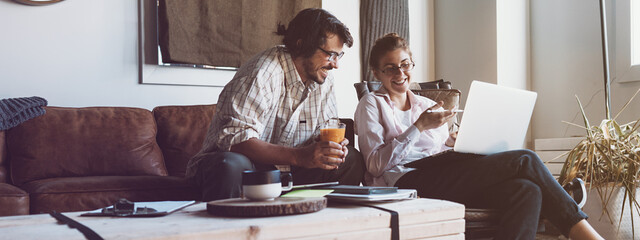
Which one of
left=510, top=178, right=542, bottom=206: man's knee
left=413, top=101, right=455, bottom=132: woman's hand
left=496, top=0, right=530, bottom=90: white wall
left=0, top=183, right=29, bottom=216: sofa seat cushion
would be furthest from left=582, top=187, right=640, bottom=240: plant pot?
left=0, top=183, right=29, bottom=216: sofa seat cushion

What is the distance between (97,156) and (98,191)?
45 centimetres

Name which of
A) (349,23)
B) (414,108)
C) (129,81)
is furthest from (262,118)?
(349,23)

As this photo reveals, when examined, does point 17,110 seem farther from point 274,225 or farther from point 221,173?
point 274,225

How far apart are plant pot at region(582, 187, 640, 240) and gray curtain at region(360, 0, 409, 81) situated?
5.76 ft

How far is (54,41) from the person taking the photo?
286 centimetres

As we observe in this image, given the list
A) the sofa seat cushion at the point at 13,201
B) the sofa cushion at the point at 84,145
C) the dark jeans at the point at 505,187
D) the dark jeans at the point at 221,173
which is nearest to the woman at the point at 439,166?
the dark jeans at the point at 505,187

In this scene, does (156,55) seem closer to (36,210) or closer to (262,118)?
(36,210)

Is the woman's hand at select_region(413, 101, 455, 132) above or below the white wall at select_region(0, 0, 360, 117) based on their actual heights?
below

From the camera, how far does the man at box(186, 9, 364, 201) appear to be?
1756mm

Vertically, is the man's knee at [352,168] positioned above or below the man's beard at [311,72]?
below

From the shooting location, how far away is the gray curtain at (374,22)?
3867mm

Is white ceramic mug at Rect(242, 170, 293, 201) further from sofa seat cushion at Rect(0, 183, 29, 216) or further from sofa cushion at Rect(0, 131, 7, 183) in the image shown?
sofa cushion at Rect(0, 131, 7, 183)

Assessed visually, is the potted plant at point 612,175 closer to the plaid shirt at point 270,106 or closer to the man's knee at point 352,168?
the man's knee at point 352,168

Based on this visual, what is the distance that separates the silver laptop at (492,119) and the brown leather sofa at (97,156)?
122 centimetres
